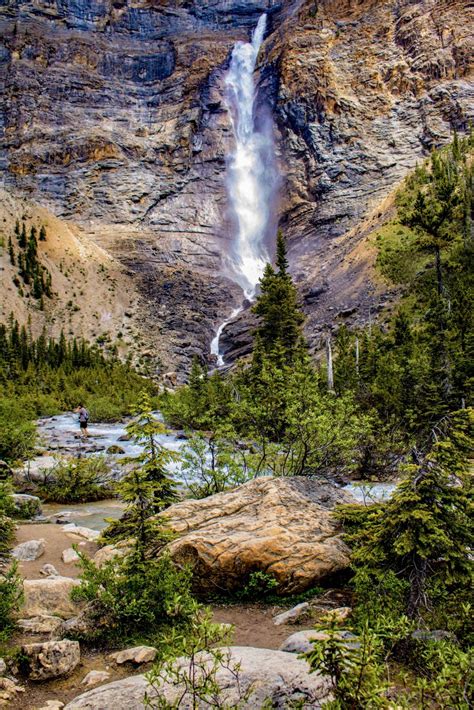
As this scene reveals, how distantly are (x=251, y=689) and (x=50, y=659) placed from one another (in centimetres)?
206

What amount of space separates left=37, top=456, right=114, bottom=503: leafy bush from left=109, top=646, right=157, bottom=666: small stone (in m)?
9.64

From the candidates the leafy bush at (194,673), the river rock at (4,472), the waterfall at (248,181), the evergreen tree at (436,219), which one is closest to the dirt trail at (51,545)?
the river rock at (4,472)

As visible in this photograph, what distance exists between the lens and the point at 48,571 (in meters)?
7.42

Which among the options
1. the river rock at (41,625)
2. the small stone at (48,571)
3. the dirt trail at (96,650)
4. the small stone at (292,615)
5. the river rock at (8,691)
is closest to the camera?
the river rock at (8,691)

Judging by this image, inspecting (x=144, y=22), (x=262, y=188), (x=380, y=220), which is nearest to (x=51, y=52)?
(x=144, y=22)

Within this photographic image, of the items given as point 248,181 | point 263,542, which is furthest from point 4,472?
point 248,181

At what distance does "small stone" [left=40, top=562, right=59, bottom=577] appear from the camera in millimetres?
7344

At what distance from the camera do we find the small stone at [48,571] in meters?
7.34

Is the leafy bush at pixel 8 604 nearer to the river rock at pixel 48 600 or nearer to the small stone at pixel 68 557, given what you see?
the river rock at pixel 48 600

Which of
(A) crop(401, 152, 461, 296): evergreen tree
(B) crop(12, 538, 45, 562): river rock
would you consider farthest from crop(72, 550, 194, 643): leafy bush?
(A) crop(401, 152, 461, 296): evergreen tree

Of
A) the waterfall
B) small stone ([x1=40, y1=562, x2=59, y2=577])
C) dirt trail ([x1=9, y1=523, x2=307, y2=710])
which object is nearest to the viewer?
dirt trail ([x1=9, y1=523, x2=307, y2=710])

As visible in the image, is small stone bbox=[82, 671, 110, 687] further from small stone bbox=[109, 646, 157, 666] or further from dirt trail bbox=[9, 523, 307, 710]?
small stone bbox=[109, 646, 157, 666]

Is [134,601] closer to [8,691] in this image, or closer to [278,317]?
[8,691]

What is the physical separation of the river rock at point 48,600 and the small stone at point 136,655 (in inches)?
64.1
